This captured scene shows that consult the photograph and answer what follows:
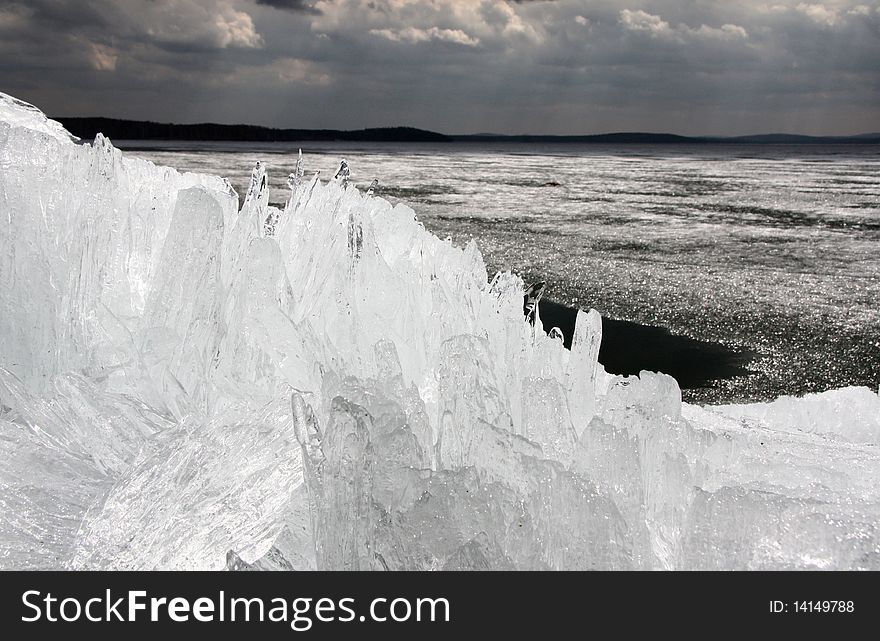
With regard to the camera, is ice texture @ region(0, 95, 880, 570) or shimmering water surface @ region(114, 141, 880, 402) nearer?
ice texture @ region(0, 95, 880, 570)

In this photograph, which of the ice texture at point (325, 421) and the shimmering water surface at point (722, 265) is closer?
the ice texture at point (325, 421)

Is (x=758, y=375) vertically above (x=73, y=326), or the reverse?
(x=73, y=326)

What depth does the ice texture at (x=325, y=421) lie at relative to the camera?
1.21 m

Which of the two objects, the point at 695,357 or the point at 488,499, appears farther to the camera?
the point at 695,357

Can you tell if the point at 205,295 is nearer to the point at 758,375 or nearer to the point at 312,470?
the point at 312,470

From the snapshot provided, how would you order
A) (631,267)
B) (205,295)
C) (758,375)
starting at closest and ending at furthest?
(205,295), (758,375), (631,267)

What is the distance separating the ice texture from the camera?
1209 millimetres

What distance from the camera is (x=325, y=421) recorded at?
1.31 metres

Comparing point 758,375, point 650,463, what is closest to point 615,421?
point 650,463

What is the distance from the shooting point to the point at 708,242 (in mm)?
10508

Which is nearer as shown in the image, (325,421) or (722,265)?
(325,421)

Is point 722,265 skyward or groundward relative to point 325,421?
groundward

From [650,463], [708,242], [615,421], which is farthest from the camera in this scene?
[708,242]
